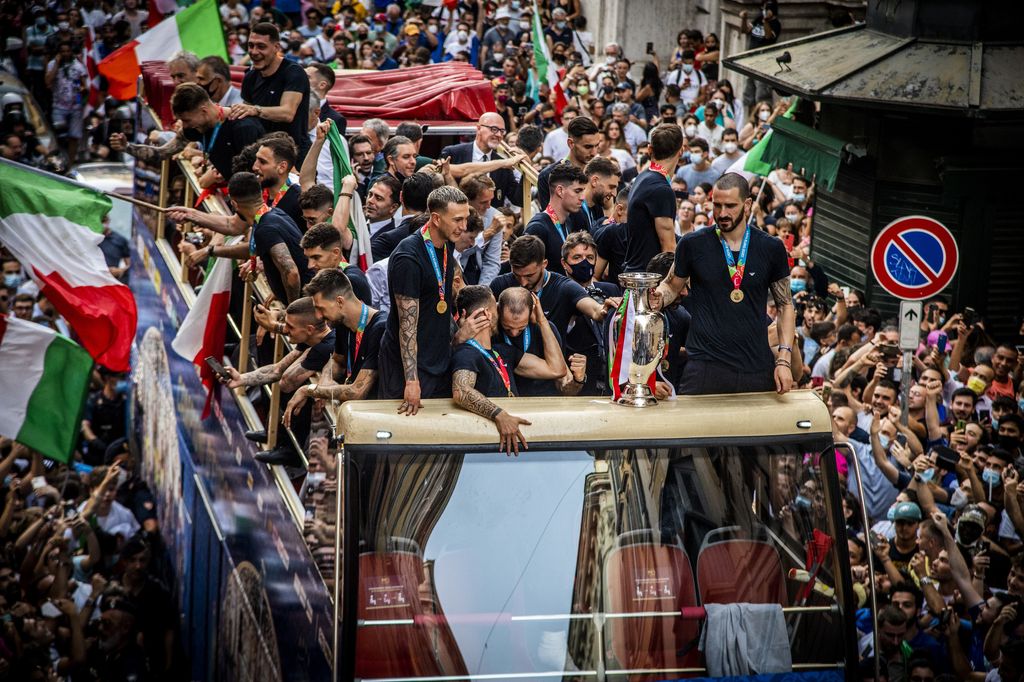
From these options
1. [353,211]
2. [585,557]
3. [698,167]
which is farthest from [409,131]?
[698,167]

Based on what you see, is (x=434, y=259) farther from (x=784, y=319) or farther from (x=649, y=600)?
(x=649, y=600)

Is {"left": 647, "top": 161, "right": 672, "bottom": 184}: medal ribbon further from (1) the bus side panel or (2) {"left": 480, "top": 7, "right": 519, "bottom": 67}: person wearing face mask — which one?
(2) {"left": 480, "top": 7, "right": 519, "bottom": 67}: person wearing face mask

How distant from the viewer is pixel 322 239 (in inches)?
330

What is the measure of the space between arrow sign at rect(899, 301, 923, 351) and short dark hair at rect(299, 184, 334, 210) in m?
4.75

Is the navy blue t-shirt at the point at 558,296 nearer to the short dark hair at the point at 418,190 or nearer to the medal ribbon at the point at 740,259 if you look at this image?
the medal ribbon at the point at 740,259

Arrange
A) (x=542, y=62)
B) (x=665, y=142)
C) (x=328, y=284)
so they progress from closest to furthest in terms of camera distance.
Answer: (x=328, y=284)
(x=665, y=142)
(x=542, y=62)

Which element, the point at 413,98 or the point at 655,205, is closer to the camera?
the point at 655,205

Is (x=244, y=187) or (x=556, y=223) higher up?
(x=244, y=187)

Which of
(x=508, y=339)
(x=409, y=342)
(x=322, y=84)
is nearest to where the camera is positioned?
(x=409, y=342)

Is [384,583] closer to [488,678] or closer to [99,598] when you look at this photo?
[488,678]

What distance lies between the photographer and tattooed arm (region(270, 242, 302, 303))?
9.24 metres

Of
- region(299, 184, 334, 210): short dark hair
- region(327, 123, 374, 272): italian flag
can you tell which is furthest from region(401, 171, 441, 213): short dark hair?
region(299, 184, 334, 210): short dark hair

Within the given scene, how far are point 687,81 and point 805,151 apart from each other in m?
7.78

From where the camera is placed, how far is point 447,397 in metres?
7.50
